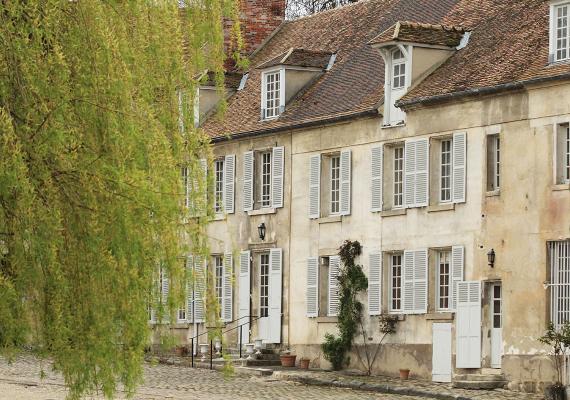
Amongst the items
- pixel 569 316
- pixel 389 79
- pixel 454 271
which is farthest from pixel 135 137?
pixel 389 79

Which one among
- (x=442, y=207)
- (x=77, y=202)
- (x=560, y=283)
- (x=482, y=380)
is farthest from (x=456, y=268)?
(x=77, y=202)

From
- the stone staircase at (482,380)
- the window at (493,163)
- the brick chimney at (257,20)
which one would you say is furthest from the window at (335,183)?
the brick chimney at (257,20)

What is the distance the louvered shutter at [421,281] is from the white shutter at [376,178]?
197cm

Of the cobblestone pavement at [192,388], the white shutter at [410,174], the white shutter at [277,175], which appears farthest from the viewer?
the white shutter at [277,175]

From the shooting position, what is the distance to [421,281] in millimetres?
35250

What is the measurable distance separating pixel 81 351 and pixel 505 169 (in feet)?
61.3

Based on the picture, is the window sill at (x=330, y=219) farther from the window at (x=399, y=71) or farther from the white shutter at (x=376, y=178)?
the window at (x=399, y=71)

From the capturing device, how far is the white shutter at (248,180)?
41812 mm

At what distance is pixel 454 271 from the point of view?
112 ft

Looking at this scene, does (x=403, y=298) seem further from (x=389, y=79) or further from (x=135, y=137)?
(x=135, y=137)

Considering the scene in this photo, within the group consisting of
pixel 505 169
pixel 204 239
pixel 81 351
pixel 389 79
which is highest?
pixel 389 79

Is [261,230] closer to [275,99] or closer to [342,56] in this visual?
[275,99]

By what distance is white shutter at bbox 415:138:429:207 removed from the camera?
35281 mm

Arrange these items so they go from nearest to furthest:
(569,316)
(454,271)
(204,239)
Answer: (204,239) → (569,316) → (454,271)
